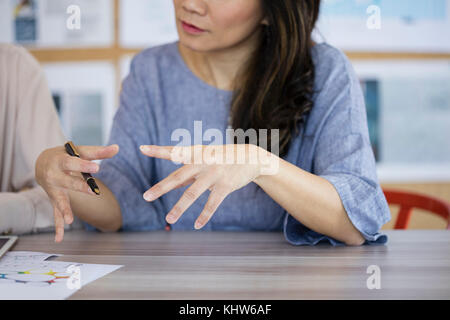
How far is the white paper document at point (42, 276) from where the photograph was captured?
0.58m

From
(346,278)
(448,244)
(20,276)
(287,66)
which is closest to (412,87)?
(287,66)

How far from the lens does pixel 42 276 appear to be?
66 centimetres

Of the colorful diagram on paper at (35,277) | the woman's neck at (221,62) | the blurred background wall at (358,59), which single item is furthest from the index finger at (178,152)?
the blurred background wall at (358,59)

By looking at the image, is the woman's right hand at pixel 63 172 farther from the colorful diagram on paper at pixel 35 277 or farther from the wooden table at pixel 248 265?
the colorful diagram on paper at pixel 35 277

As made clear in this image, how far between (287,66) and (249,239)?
1.31 feet

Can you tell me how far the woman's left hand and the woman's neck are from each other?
0.50 metres

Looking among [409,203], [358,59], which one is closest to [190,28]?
[409,203]

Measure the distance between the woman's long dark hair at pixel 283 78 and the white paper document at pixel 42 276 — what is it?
0.53 metres

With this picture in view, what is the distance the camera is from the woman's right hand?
839mm

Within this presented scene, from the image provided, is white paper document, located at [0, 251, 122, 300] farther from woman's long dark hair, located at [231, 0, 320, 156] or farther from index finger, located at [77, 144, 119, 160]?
woman's long dark hair, located at [231, 0, 320, 156]

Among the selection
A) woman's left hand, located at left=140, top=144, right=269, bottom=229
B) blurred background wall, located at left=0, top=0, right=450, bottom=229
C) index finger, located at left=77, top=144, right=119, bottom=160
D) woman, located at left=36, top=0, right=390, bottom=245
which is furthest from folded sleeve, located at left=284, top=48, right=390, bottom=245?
blurred background wall, located at left=0, top=0, right=450, bottom=229

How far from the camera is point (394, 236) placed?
100 centimetres

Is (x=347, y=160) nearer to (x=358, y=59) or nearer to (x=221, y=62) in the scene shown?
(x=221, y=62)

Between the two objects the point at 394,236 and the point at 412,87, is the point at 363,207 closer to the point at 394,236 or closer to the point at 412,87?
the point at 394,236
